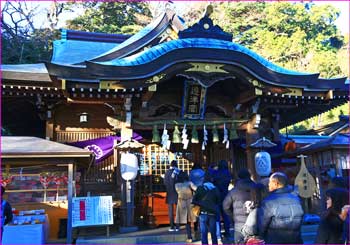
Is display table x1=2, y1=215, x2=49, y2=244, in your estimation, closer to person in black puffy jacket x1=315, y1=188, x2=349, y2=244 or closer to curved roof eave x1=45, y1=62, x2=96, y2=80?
curved roof eave x1=45, y1=62, x2=96, y2=80

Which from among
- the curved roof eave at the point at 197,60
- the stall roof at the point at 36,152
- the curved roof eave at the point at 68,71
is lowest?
the stall roof at the point at 36,152

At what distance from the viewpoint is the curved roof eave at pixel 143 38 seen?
1056 centimetres

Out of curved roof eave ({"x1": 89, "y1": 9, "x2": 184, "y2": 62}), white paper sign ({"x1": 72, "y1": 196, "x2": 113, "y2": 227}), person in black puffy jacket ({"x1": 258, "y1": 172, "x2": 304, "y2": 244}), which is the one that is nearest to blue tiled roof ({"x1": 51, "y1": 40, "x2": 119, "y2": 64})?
curved roof eave ({"x1": 89, "y1": 9, "x2": 184, "y2": 62})

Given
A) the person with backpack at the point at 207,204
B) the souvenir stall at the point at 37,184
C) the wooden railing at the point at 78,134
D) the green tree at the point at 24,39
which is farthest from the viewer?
the green tree at the point at 24,39

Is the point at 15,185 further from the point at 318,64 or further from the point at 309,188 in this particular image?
the point at 318,64

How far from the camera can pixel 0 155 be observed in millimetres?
6176

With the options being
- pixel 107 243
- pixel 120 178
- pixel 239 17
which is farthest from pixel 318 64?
pixel 107 243

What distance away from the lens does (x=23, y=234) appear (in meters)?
6.46

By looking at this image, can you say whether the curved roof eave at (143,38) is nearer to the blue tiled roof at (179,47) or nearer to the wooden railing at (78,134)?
the blue tiled roof at (179,47)

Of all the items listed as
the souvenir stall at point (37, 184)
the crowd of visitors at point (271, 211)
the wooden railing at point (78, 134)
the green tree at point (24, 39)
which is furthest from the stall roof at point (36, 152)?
the green tree at point (24, 39)

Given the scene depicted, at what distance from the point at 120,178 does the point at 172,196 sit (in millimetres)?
1650

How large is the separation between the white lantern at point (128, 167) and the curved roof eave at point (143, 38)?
341 cm

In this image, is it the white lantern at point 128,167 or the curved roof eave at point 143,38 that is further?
the curved roof eave at point 143,38

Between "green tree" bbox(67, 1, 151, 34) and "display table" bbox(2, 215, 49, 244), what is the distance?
24.2 meters
